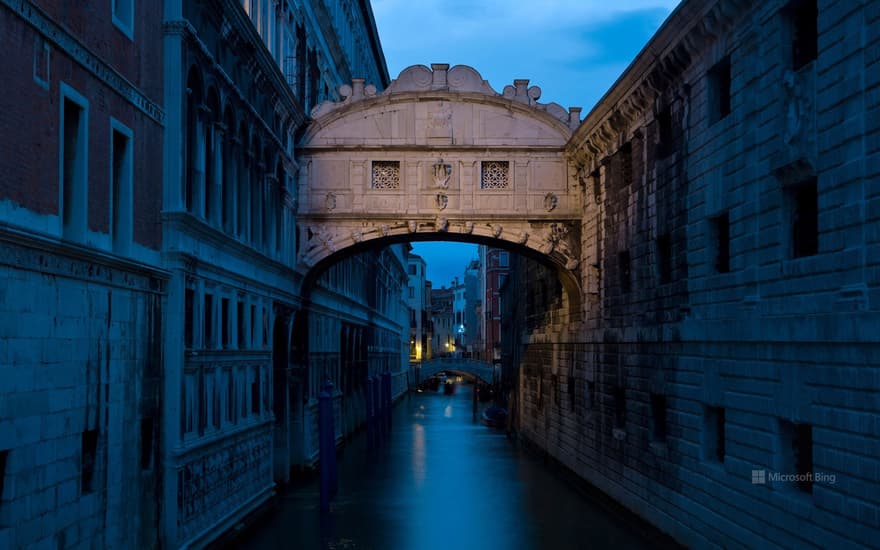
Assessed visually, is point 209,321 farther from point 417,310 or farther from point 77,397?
point 417,310

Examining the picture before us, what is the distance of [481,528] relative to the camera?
62.5 ft

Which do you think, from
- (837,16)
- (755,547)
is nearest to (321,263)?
(755,547)

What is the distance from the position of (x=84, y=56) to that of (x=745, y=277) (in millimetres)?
8735

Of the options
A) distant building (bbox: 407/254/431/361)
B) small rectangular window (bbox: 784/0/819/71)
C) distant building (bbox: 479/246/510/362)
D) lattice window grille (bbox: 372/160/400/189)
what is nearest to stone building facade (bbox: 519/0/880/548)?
small rectangular window (bbox: 784/0/819/71)

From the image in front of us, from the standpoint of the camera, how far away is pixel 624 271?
20.5 metres

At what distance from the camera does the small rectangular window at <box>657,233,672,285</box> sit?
17.2 meters

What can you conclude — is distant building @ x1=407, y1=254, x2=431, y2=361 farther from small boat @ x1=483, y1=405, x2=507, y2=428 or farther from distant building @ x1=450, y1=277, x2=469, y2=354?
small boat @ x1=483, y1=405, x2=507, y2=428

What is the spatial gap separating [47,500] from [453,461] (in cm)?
2131

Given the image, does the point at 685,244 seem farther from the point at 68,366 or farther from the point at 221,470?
the point at 68,366

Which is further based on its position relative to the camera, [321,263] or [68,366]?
[321,263]

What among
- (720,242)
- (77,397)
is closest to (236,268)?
(77,397)

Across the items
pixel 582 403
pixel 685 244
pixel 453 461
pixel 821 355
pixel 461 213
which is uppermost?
pixel 461 213

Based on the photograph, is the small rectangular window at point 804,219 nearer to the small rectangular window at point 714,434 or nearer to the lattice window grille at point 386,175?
the small rectangular window at point 714,434

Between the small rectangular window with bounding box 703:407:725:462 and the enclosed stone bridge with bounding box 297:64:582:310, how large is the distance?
9.90 m
